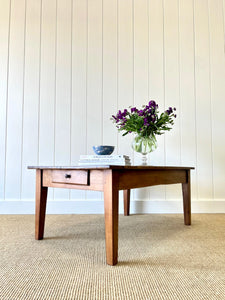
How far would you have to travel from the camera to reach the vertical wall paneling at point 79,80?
194 centimetres

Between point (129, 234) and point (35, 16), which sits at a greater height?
point (35, 16)

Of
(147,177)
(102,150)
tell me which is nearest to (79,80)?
(102,150)

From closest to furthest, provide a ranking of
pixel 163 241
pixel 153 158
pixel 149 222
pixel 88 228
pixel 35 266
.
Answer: pixel 35 266 → pixel 163 241 → pixel 88 228 → pixel 149 222 → pixel 153 158

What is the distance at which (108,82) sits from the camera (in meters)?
1.99

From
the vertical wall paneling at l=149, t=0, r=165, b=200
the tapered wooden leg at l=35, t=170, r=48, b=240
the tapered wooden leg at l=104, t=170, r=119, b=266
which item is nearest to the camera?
the tapered wooden leg at l=104, t=170, r=119, b=266

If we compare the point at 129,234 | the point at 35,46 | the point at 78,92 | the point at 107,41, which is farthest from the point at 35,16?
the point at 129,234

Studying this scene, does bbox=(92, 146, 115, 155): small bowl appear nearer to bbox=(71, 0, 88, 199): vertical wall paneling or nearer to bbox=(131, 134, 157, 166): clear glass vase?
bbox=(131, 134, 157, 166): clear glass vase

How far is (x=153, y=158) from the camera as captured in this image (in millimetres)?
1948

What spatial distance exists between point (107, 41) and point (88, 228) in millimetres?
1753

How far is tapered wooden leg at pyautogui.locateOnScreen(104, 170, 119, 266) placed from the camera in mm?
875

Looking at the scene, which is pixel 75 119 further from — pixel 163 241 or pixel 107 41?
pixel 163 241

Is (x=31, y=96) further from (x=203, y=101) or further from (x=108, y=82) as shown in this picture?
(x=203, y=101)

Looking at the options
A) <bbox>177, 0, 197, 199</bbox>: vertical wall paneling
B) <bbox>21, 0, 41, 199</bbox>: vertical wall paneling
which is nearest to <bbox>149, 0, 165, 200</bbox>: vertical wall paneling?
<bbox>177, 0, 197, 199</bbox>: vertical wall paneling

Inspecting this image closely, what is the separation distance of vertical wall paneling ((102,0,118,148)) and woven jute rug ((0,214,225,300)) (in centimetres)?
107
